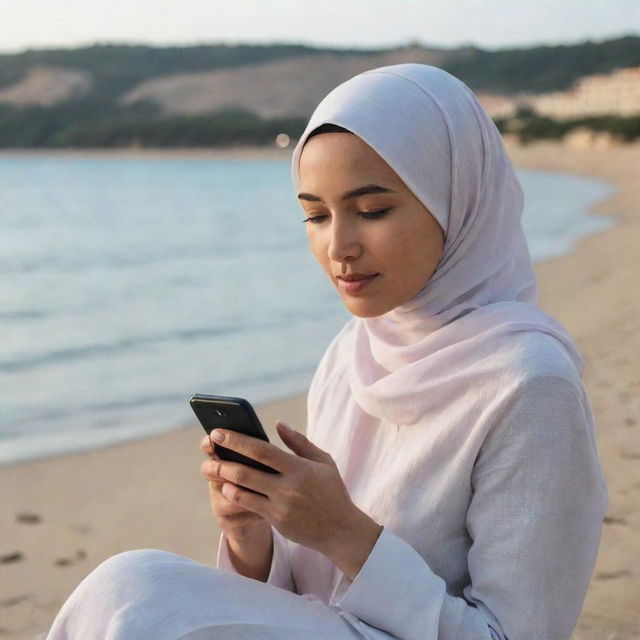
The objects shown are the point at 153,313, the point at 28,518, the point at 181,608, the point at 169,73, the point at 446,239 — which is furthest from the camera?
the point at 169,73

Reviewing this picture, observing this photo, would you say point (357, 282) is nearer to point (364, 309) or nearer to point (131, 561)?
point (364, 309)

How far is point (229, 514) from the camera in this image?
5.43ft

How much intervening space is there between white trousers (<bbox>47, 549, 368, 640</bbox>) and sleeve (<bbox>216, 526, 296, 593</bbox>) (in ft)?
0.91

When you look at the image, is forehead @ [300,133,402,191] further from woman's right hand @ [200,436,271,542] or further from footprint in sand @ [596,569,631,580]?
footprint in sand @ [596,569,631,580]

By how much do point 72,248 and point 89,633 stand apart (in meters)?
17.4

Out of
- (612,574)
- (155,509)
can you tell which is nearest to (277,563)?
(612,574)

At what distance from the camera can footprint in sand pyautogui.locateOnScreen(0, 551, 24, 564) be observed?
358 centimetres

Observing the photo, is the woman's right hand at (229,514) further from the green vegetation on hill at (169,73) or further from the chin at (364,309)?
the green vegetation on hill at (169,73)

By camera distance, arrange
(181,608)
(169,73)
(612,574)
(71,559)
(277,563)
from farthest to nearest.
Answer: (169,73) → (71,559) → (612,574) → (277,563) → (181,608)

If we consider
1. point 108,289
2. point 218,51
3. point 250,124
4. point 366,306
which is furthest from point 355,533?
point 218,51

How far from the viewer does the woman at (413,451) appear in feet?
4.61

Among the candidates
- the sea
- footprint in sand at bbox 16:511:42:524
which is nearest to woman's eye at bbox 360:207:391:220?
footprint in sand at bbox 16:511:42:524

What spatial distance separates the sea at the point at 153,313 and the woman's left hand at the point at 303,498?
150 inches

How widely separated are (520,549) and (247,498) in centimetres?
38
